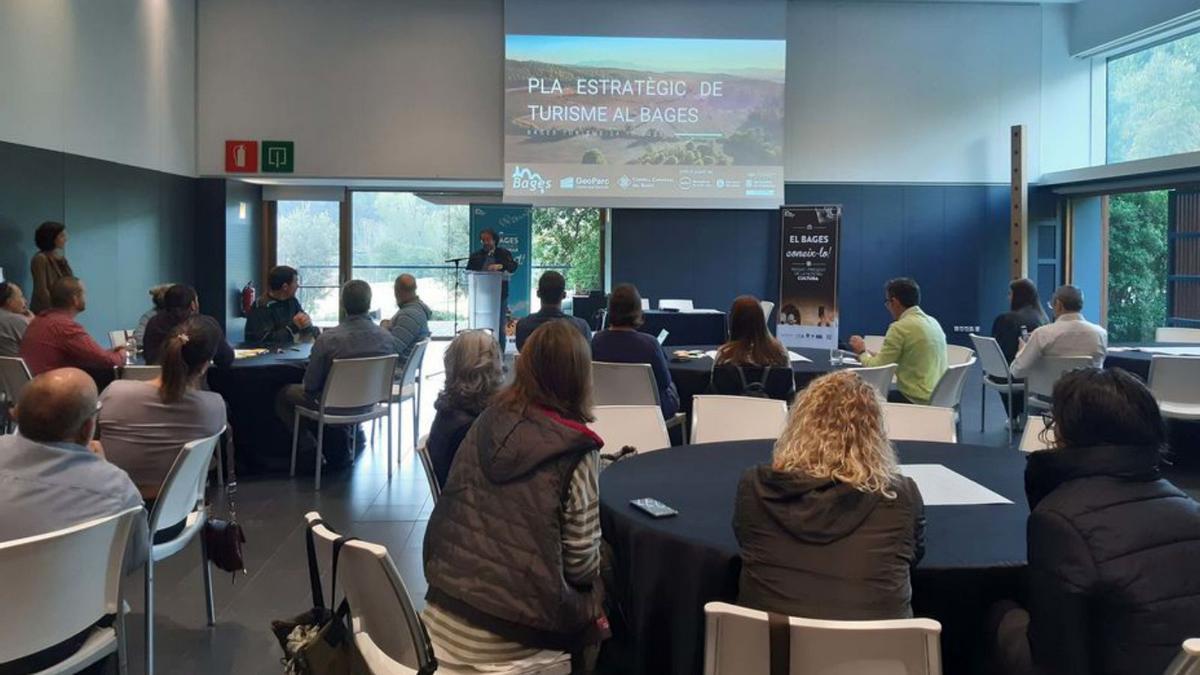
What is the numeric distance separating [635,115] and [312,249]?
179 inches

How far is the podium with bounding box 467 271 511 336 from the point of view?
9.52m

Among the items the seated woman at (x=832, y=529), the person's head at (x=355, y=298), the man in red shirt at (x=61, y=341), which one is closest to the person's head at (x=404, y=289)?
the person's head at (x=355, y=298)

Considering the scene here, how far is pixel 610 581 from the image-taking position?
2545 mm

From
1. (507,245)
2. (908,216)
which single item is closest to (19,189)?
(507,245)

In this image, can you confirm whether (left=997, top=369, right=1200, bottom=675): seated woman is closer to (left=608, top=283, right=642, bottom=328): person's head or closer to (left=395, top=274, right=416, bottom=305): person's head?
(left=608, top=283, right=642, bottom=328): person's head

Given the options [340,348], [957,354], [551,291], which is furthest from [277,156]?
[957,354]

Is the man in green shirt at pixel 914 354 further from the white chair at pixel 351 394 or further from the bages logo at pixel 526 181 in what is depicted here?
the bages logo at pixel 526 181

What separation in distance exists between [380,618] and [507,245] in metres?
9.62

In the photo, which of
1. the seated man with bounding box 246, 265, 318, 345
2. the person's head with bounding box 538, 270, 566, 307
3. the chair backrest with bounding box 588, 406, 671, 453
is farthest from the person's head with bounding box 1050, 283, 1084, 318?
the seated man with bounding box 246, 265, 318, 345

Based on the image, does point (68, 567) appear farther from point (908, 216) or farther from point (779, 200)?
point (908, 216)

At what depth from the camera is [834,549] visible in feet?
5.94

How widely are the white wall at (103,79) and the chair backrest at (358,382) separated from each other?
3911mm

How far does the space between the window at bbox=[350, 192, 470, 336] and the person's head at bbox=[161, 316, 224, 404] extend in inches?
313

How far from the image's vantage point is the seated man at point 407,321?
6.36 meters
